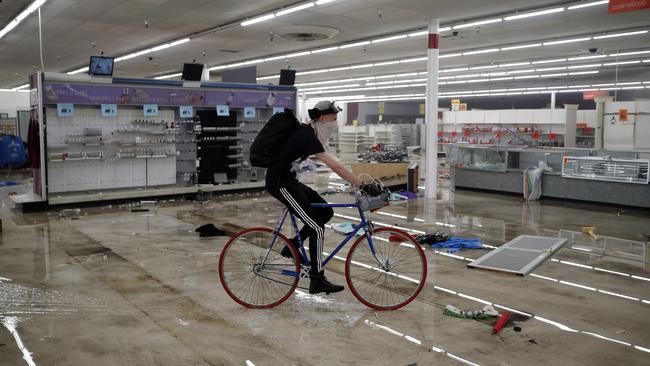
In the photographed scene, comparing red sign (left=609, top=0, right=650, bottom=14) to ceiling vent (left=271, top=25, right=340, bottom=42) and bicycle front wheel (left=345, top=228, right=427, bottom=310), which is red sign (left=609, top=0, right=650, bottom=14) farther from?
bicycle front wheel (left=345, top=228, right=427, bottom=310)

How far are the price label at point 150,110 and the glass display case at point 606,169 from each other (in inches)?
338

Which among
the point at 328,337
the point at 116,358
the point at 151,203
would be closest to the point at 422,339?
the point at 328,337

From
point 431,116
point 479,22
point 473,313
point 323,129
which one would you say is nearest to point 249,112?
point 431,116

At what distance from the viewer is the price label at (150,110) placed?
11.3 m

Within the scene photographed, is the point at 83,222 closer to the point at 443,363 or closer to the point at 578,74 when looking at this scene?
the point at 443,363

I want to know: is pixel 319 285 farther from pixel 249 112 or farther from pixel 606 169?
pixel 249 112

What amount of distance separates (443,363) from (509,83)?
3069 centimetres

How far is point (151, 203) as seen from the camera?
11.0 meters

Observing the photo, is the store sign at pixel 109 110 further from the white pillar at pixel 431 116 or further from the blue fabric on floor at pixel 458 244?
the blue fabric on floor at pixel 458 244

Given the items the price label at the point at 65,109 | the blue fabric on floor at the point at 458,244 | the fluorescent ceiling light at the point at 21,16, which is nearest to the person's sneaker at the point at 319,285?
the blue fabric on floor at the point at 458,244

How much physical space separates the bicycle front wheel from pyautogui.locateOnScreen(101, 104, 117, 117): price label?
7784mm

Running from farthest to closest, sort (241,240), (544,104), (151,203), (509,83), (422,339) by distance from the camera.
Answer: (544,104)
(509,83)
(151,203)
(241,240)
(422,339)

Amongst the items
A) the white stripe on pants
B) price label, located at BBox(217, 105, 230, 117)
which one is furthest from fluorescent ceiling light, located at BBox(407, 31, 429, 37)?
Result: the white stripe on pants

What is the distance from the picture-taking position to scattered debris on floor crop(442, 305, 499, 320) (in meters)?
4.39
